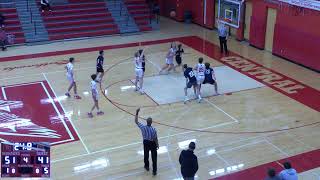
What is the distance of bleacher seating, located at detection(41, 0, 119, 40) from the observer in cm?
2341

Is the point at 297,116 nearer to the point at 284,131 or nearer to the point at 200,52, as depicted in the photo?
the point at 284,131

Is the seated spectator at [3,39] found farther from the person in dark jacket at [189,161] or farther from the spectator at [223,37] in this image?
the person in dark jacket at [189,161]

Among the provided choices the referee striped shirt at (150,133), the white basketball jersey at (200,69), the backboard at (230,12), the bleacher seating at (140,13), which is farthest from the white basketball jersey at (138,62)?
the bleacher seating at (140,13)

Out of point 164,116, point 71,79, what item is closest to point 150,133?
point 164,116

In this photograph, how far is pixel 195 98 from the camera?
1502cm

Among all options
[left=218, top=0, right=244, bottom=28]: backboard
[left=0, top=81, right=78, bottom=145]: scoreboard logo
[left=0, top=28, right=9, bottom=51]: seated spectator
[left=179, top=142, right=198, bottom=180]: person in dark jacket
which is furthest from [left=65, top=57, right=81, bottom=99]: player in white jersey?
[left=218, top=0, right=244, bottom=28]: backboard

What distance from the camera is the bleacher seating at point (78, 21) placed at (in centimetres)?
2341

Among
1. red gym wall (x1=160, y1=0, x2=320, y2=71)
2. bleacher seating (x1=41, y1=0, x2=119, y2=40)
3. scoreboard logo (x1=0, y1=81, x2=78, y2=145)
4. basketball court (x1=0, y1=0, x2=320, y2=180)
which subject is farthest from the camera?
bleacher seating (x1=41, y1=0, x2=119, y2=40)

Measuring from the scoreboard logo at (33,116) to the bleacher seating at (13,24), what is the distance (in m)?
6.71

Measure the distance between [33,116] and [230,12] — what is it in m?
13.4

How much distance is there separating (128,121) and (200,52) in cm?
835

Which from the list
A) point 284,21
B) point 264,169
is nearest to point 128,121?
point 264,169

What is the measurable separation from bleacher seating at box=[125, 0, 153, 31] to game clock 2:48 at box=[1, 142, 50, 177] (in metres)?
18.1

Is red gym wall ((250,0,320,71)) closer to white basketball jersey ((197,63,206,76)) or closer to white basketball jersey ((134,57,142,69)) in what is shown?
white basketball jersey ((197,63,206,76))
